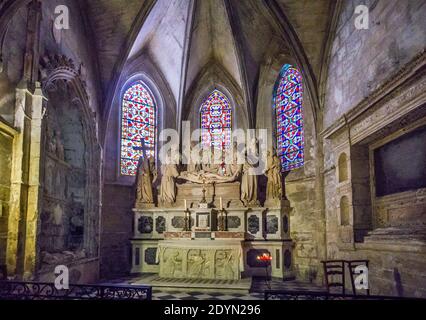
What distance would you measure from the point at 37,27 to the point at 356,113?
22.3 feet

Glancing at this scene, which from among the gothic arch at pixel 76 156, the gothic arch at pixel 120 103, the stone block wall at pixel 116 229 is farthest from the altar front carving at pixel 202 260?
the gothic arch at pixel 120 103

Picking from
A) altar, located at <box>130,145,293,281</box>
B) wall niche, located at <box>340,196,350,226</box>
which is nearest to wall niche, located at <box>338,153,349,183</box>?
wall niche, located at <box>340,196,350,226</box>

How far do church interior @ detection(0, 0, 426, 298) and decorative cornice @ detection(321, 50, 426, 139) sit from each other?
4cm

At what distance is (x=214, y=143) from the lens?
52.3 feet

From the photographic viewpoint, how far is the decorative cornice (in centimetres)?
666

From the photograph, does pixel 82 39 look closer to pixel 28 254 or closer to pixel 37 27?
pixel 37 27

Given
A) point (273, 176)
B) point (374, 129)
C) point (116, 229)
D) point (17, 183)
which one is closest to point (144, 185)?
point (116, 229)

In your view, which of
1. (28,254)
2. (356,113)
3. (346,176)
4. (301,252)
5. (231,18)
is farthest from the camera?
(231,18)

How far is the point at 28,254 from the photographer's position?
25.9ft

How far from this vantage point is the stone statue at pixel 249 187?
510 inches

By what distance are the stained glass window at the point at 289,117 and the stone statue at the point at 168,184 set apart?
3635 millimetres

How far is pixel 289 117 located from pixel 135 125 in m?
5.39
